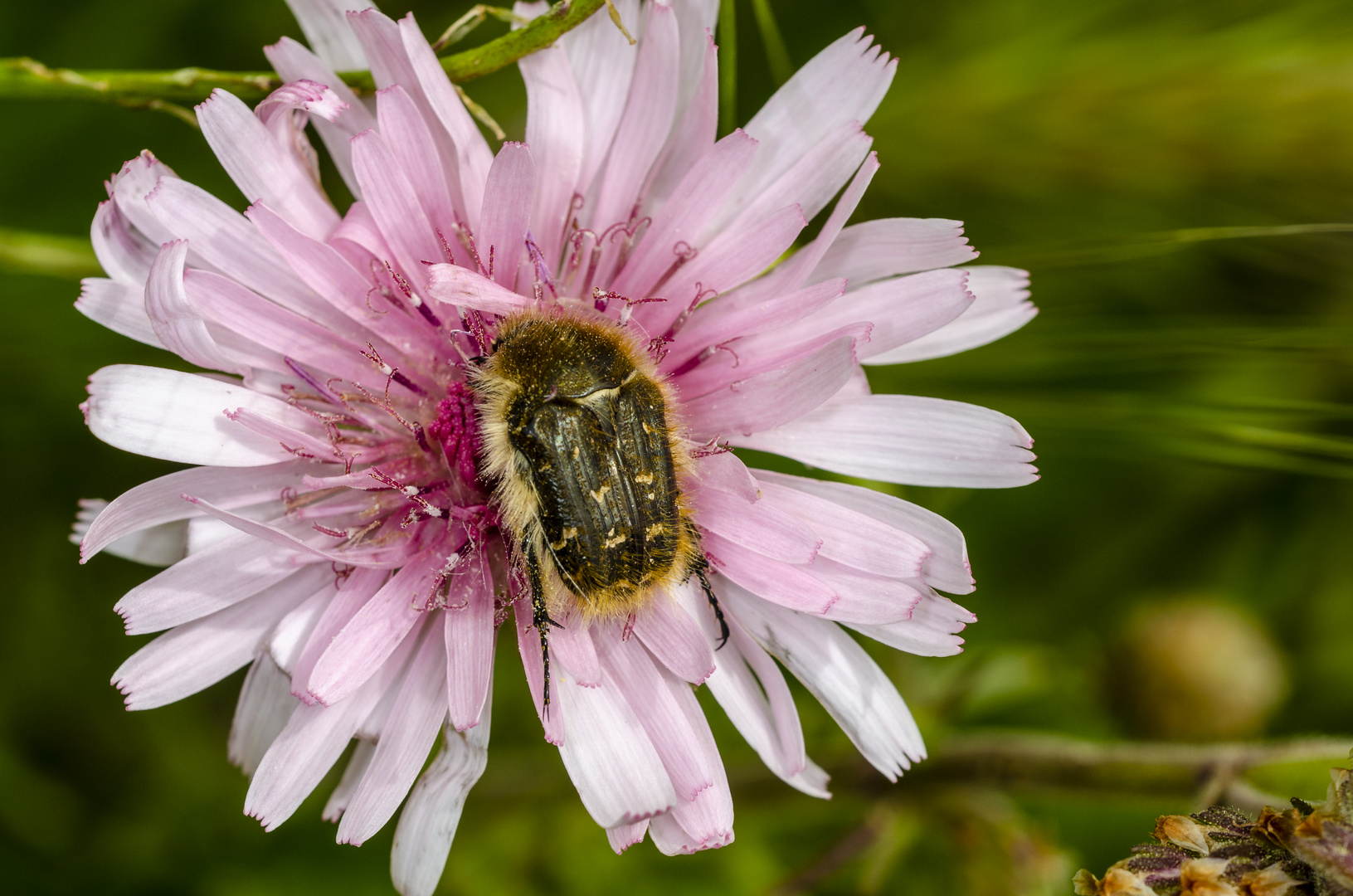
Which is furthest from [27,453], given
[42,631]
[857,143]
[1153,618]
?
[1153,618]

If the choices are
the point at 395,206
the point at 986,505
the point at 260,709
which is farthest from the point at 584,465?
the point at 986,505

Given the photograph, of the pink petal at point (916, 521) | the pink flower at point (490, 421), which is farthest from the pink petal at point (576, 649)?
the pink petal at point (916, 521)

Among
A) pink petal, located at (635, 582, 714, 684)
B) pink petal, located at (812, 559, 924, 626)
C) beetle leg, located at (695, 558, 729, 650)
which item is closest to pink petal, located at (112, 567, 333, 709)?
pink petal, located at (635, 582, 714, 684)

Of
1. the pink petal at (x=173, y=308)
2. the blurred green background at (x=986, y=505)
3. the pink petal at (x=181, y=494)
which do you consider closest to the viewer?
the pink petal at (x=173, y=308)

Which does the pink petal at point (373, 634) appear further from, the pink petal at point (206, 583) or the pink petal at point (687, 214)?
the pink petal at point (687, 214)

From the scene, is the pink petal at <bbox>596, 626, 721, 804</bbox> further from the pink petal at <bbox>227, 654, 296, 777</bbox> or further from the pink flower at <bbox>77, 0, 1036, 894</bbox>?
the pink petal at <bbox>227, 654, 296, 777</bbox>

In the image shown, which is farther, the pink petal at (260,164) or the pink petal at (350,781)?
the pink petal at (350,781)
